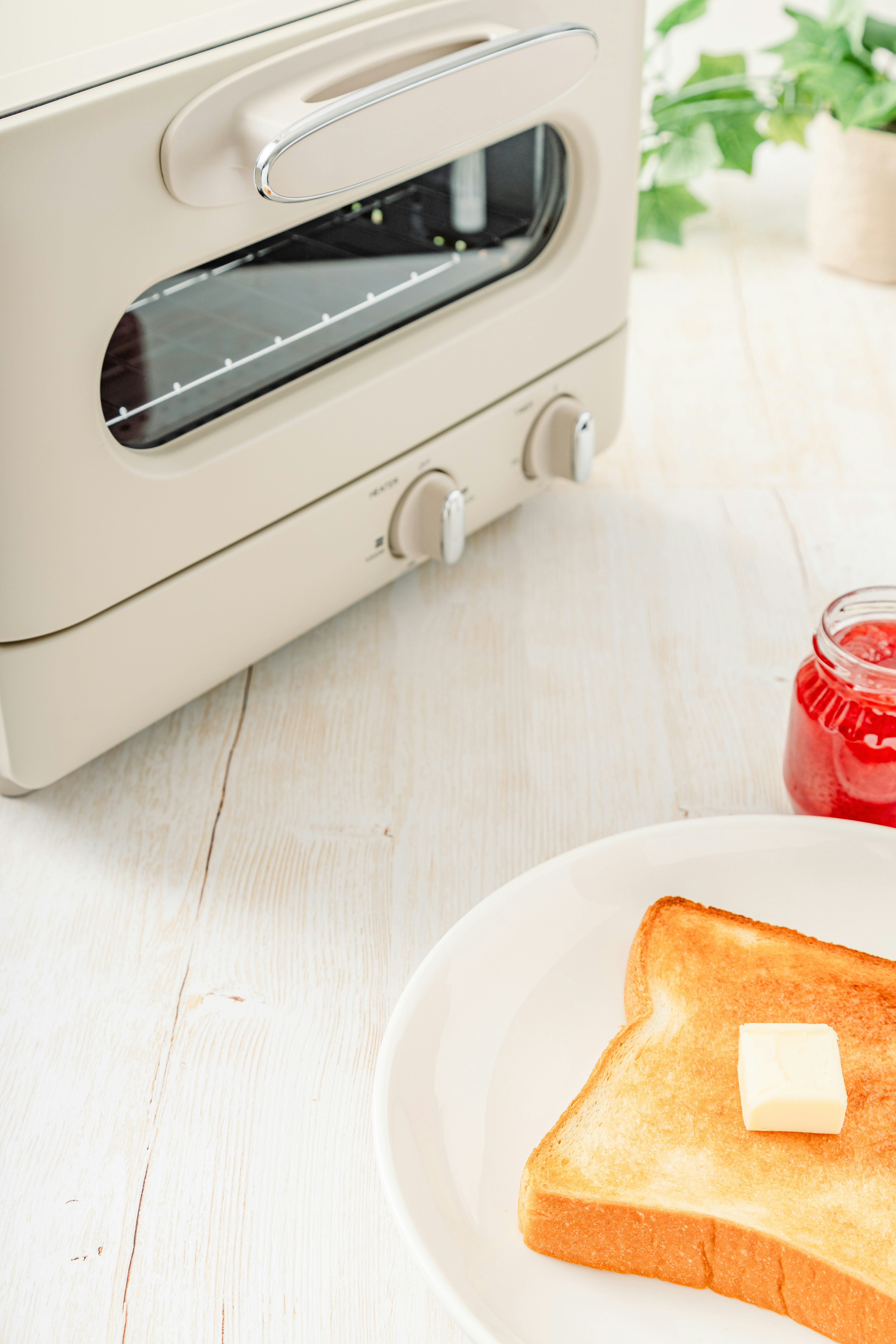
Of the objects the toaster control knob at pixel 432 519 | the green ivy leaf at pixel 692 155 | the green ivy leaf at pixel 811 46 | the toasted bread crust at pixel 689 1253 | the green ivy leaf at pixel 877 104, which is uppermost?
the green ivy leaf at pixel 811 46

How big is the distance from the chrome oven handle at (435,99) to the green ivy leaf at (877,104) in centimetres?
57

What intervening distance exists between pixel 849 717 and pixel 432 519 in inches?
11.3

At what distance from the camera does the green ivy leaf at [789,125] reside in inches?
47.7

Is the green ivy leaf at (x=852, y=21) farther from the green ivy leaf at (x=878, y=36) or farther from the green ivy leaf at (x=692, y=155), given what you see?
the green ivy leaf at (x=692, y=155)

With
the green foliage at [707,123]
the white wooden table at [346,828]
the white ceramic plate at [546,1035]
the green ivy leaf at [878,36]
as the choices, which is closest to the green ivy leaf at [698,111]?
the green foliage at [707,123]

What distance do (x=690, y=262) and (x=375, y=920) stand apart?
0.89 metres

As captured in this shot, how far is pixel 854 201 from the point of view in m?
1.20

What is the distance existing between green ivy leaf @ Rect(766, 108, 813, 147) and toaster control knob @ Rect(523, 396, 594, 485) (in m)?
0.55

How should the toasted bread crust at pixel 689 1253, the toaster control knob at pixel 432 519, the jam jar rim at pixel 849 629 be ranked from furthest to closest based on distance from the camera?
the toaster control knob at pixel 432 519
the jam jar rim at pixel 849 629
the toasted bread crust at pixel 689 1253

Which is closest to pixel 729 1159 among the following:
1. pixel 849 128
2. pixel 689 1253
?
pixel 689 1253

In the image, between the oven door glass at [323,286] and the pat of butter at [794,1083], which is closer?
the pat of butter at [794,1083]

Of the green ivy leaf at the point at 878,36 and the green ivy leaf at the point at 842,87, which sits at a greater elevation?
the green ivy leaf at the point at 878,36

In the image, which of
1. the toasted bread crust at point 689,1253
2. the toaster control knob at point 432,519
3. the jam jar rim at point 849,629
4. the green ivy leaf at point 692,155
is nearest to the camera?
the toasted bread crust at point 689,1253

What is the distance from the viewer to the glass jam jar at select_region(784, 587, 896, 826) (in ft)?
1.97
